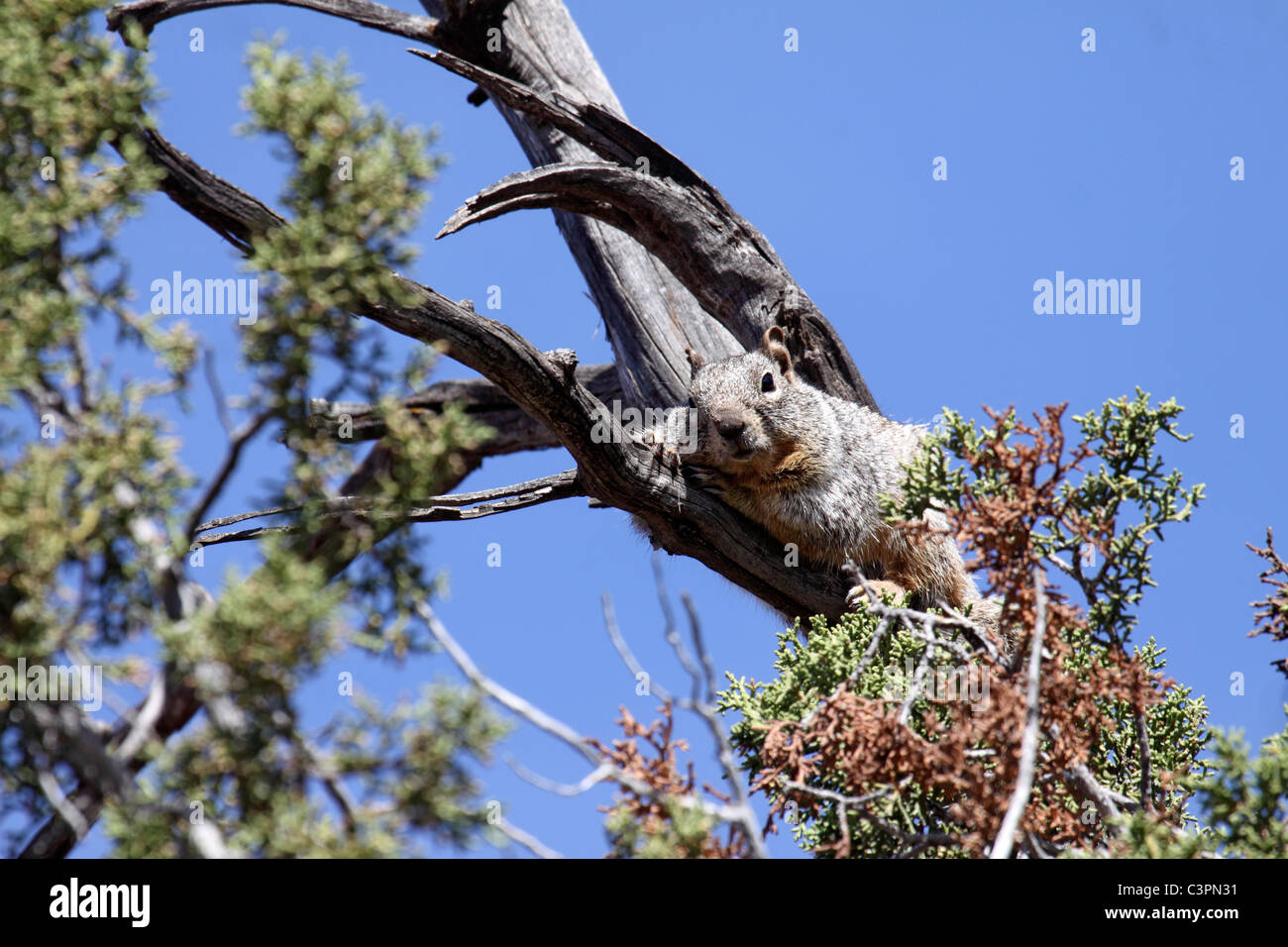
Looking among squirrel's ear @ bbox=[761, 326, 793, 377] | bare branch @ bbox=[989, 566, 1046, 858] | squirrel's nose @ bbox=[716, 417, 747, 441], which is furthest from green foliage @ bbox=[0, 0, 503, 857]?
squirrel's ear @ bbox=[761, 326, 793, 377]

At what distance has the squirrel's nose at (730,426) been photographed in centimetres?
684

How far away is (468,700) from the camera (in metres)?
2.94

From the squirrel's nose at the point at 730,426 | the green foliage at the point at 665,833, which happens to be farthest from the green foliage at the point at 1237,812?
the squirrel's nose at the point at 730,426

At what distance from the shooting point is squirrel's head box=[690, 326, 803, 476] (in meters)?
6.92

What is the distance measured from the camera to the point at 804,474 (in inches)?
287

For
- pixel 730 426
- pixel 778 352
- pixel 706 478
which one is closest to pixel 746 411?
pixel 730 426

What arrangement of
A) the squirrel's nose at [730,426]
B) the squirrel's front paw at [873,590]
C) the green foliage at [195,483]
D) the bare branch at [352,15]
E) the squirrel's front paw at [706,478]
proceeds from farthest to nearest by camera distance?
the bare branch at [352,15], the squirrel's front paw at [706,478], the squirrel's nose at [730,426], the squirrel's front paw at [873,590], the green foliage at [195,483]

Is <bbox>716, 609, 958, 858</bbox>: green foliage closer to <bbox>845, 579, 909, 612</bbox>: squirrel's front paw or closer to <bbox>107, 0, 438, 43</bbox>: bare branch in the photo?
<bbox>845, 579, 909, 612</bbox>: squirrel's front paw

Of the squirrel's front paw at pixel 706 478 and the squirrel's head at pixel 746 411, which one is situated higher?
the squirrel's head at pixel 746 411

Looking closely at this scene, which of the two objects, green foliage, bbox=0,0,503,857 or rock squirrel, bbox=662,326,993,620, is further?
rock squirrel, bbox=662,326,993,620

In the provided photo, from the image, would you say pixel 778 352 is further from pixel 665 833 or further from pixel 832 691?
pixel 665 833

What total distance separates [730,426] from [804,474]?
0.72 metres

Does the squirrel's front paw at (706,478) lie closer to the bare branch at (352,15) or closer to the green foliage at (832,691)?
the green foliage at (832,691)
